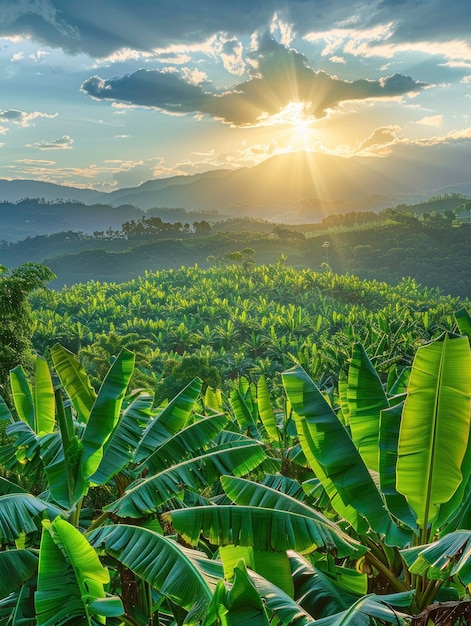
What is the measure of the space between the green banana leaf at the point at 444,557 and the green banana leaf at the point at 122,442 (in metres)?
2.46

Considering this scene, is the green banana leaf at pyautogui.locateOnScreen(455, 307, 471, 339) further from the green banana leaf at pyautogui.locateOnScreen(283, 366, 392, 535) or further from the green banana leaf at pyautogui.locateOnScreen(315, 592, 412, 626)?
the green banana leaf at pyautogui.locateOnScreen(315, 592, 412, 626)

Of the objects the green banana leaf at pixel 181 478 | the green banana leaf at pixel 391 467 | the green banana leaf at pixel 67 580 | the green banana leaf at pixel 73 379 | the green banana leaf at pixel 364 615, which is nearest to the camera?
the green banana leaf at pixel 364 615

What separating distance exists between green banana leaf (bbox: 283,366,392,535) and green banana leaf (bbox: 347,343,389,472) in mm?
262

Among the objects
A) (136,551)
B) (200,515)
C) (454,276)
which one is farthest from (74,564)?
(454,276)

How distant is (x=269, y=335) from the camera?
29.1 m

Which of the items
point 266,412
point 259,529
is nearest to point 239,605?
point 259,529

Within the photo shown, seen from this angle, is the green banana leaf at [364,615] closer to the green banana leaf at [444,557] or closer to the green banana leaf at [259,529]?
the green banana leaf at [444,557]

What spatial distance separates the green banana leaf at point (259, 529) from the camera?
318 cm

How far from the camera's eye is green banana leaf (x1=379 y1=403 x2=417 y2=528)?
3.37m

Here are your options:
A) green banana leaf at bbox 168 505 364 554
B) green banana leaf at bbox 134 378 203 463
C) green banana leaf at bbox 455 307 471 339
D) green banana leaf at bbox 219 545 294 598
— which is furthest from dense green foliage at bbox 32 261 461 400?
green banana leaf at bbox 168 505 364 554

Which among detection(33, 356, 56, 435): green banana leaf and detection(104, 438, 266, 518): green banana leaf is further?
detection(33, 356, 56, 435): green banana leaf

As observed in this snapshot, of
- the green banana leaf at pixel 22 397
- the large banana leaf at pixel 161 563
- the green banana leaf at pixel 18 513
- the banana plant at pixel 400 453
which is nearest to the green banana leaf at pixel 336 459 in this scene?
the banana plant at pixel 400 453

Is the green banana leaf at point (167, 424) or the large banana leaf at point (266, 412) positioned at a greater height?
the green banana leaf at point (167, 424)

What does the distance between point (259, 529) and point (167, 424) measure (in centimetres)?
186
